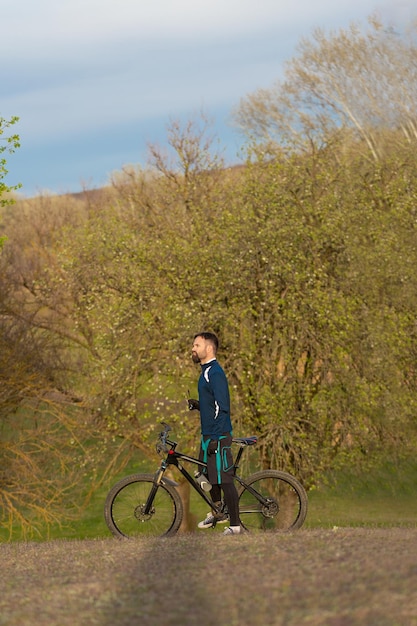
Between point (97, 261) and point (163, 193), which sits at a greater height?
point (163, 193)

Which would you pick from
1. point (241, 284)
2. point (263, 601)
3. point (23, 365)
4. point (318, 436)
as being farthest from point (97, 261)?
point (263, 601)

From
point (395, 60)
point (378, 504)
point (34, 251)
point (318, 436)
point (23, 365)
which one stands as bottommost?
point (378, 504)

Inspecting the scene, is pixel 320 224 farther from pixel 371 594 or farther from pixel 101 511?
pixel 101 511

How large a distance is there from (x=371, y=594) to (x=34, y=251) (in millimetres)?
43680

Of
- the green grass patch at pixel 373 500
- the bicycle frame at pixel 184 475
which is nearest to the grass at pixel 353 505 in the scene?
the green grass patch at pixel 373 500

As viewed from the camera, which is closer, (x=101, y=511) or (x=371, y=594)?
(x=371, y=594)

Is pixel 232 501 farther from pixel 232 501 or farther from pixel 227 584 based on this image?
pixel 227 584

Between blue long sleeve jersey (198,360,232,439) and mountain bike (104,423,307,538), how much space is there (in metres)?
0.62

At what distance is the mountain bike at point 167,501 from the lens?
10.2m

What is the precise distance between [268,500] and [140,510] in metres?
1.44

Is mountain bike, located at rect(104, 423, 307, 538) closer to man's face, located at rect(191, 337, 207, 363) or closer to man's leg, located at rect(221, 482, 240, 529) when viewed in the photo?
man's leg, located at rect(221, 482, 240, 529)

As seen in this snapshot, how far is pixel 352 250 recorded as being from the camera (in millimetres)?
21578

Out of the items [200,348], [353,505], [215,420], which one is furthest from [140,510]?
[353,505]

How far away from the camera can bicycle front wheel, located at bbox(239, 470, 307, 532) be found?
33.6 feet
